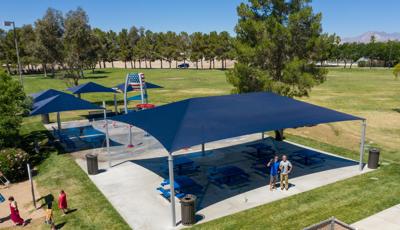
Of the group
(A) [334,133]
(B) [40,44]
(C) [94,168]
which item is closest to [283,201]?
(C) [94,168]

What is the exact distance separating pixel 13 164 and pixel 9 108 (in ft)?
10.0

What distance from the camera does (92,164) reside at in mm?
15172

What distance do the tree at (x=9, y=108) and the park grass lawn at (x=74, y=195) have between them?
214 cm

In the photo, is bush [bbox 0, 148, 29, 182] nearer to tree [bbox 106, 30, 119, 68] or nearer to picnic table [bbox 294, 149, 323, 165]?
picnic table [bbox 294, 149, 323, 165]

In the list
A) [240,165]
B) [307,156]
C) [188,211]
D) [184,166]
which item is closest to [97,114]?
[184,166]

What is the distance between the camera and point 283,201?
484 inches

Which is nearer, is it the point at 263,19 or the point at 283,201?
the point at 283,201

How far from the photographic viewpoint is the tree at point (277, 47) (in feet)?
64.6

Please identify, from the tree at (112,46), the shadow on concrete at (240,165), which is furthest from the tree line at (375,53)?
the shadow on concrete at (240,165)

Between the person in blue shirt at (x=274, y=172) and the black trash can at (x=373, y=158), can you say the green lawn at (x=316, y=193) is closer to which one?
the black trash can at (x=373, y=158)

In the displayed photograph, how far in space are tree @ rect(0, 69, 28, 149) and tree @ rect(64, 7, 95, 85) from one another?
70.1 ft

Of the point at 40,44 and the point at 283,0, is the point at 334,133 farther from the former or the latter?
the point at 40,44

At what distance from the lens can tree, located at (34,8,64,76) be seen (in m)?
40.1

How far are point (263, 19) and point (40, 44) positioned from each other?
30640 mm
